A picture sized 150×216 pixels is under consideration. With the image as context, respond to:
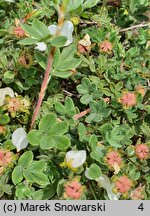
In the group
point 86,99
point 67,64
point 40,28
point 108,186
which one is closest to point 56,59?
point 67,64

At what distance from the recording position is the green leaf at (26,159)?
5.43 feet

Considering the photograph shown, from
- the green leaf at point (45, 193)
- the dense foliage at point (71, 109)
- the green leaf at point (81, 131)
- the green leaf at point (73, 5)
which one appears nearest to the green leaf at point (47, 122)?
the dense foliage at point (71, 109)

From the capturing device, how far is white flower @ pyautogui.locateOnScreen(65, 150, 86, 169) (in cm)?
160

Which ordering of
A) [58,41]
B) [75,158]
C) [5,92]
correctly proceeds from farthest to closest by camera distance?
[5,92], [75,158], [58,41]

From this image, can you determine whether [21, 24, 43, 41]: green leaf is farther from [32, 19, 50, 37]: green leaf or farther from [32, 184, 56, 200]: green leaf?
[32, 184, 56, 200]: green leaf

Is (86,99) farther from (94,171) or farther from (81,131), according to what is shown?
(94,171)

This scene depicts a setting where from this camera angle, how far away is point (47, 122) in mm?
1651

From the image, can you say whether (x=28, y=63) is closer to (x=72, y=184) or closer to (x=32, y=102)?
(x=32, y=102)

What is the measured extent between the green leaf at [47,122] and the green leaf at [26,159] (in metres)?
0.10

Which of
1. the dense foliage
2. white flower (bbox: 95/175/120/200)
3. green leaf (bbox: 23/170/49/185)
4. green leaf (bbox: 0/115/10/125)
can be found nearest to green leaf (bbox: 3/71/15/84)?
the dense foliage

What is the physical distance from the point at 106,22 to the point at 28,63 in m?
0.46

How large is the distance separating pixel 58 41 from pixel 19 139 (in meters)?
0.47

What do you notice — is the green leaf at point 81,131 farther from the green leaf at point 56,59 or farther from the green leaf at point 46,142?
the green leaf at point 56,59

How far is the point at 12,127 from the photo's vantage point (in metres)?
1.80
